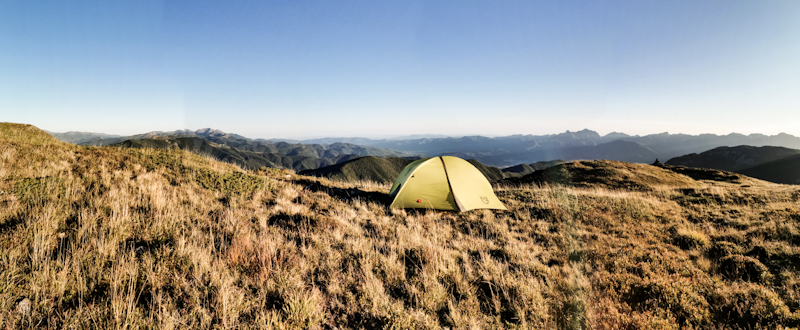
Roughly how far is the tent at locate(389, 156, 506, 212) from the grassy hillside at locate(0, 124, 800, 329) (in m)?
Result: 0.87

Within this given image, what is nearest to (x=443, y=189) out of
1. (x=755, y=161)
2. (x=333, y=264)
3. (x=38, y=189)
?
(x=333, y=264)

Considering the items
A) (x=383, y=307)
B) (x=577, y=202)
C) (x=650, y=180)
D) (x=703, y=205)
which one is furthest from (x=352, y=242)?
(x=650, y=180)

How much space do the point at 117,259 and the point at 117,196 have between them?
332 centimetres

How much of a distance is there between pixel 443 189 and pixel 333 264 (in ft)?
18.6

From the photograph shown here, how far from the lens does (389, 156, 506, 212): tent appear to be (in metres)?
9.11

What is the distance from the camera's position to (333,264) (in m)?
4.40

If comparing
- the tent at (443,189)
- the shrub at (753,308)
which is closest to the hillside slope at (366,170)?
the tent at (443,189)

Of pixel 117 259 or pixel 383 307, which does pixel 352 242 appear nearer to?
pixel 383 307

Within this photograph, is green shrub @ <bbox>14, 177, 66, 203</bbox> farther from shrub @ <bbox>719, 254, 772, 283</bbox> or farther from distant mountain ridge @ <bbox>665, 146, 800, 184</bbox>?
distant mountain ridge @ <bbox>665, 146, 800, 184</bbox>

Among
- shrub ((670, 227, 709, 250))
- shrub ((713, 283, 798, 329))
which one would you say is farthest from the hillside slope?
shrub ((713, 283, 798, 329))

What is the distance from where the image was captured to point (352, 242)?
17.7ft

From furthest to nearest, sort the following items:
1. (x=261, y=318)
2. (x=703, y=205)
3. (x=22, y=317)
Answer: (x=703, y=205), (x=261, y=318), (x=22, y=317)

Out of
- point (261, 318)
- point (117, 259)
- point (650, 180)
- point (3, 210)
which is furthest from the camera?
point (650, 180)

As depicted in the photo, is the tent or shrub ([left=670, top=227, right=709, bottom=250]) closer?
shrub ([left=670, top=227, right=709, bottom=250])
